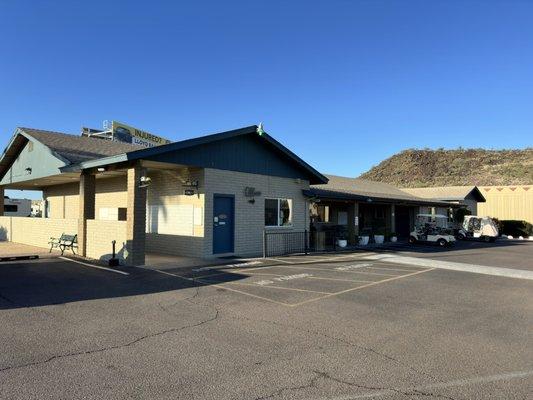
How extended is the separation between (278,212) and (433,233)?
1140 cm

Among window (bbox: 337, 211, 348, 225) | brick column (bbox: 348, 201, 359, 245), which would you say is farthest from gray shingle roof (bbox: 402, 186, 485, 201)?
brick column (bbox: 348, 201, 359, 245)

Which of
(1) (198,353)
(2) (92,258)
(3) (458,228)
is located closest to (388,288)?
(1) (198,353)

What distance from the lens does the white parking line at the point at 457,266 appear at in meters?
13.7

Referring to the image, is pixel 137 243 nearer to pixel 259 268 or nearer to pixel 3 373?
pixel 259 268

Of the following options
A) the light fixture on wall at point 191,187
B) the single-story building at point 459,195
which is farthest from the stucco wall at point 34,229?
the single-story building at point 459,195

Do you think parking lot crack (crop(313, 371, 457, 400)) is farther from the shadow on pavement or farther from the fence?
the fence

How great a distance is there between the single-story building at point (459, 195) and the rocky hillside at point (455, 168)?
30.7 m

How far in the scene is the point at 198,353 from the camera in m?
5.61

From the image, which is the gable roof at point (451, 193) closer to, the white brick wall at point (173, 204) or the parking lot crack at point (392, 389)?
the white brick wall at point (173, 204)

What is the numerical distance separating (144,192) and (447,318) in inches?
385

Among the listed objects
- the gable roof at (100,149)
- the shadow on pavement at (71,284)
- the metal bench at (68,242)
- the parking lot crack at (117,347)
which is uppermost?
the gable roof at (100,149)

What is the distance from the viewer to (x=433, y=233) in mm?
25641

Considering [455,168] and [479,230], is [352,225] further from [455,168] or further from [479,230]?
[455,168]

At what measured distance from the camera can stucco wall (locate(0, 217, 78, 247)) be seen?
19.0 metres
